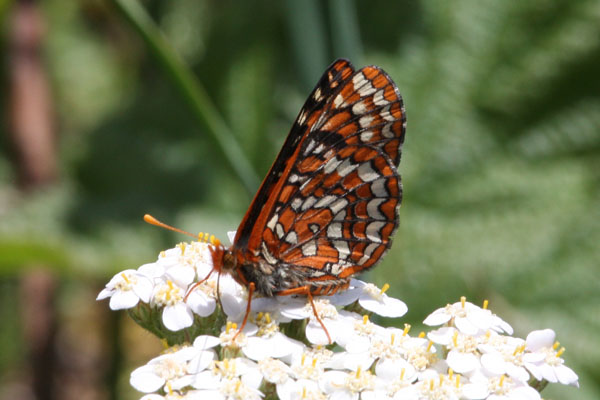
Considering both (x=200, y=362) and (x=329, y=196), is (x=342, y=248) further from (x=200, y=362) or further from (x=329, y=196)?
(x=200, y=362)

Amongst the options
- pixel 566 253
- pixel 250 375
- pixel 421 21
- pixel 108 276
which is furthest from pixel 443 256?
pixel 250 375

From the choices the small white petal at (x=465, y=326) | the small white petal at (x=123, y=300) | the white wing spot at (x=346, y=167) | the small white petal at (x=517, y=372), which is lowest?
the small white petal at (x=517, y=372)

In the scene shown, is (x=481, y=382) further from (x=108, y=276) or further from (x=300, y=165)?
(x=108, y=276)

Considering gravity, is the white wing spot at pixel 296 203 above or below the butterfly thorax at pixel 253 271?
above

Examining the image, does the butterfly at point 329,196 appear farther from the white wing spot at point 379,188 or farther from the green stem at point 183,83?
the green stem at point 183,83

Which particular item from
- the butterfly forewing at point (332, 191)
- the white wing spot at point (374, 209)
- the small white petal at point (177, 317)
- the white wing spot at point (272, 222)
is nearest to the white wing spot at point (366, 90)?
the butterfly forewing at point (332, 191)

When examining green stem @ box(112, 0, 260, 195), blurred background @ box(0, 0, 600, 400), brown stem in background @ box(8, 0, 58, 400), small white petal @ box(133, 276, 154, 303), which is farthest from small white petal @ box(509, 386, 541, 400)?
brown stem in background @ box(8, 0, 58, 400)

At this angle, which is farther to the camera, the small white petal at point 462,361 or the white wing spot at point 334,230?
the white wing spot at point 334,230
